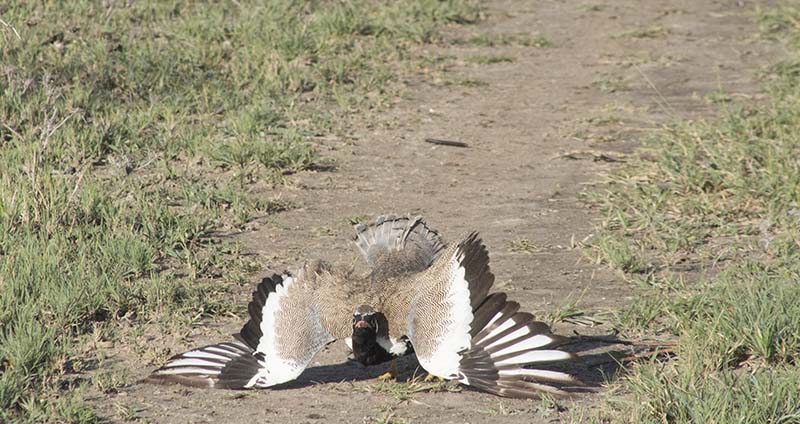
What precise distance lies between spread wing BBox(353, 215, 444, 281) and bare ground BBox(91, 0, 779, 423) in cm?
44

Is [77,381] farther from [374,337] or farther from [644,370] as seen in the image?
[644,370]

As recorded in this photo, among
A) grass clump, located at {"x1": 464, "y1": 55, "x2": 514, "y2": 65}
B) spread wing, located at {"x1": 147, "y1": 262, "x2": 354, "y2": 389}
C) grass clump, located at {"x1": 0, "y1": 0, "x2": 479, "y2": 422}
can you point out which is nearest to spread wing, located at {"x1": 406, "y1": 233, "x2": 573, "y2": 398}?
spread wing, located at {"x1": 147, "y1": 262, "x2": 354, "y2": 389}

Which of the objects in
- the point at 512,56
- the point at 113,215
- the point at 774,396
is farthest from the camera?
the point at 512,56

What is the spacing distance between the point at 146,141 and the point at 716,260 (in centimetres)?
370

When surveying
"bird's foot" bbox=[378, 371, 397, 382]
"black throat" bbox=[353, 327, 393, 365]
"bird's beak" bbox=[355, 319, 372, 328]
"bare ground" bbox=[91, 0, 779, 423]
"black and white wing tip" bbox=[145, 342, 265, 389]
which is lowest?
"bare ground" bbox=[91, 0, 779, 423]

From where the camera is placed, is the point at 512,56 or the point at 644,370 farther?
the point at 512,56

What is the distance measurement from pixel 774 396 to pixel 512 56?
6485 millimetres

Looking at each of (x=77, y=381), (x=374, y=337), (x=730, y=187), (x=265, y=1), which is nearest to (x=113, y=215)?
(x=77, y=381)

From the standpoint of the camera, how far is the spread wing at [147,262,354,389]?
4746 millimetres

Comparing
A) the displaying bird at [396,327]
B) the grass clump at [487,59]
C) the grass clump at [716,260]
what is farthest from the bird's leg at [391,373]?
the grass clump at [487,59]

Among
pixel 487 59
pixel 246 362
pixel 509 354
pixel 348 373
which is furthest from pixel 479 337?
pixel 487 59

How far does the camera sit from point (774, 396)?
4.28 meters

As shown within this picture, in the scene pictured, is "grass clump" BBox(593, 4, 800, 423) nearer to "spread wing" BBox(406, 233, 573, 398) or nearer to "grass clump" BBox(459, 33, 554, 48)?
"spread wing" BBox(406, 233, 573, 398)

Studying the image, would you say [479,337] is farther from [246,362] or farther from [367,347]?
[246,362]
